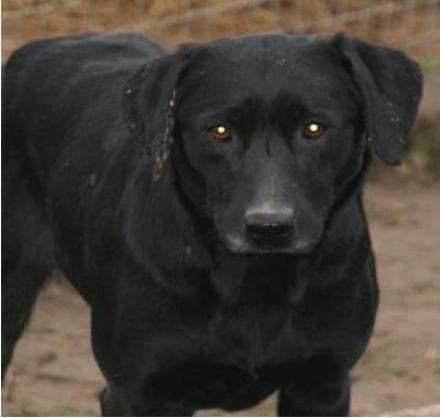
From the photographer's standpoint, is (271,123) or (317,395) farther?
(317,395)

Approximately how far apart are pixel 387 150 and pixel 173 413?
94cm

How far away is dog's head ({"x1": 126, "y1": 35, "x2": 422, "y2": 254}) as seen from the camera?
15.1 ft

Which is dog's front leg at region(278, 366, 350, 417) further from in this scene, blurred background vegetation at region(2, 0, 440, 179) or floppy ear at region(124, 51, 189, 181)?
blurred background vegetation at region(2, 0, 440, 179)

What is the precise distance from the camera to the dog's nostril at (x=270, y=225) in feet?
14.8

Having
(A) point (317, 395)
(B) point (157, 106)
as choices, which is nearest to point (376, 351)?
(A) point (317, 395)

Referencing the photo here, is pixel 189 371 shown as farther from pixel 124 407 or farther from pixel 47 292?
pixel 47 292

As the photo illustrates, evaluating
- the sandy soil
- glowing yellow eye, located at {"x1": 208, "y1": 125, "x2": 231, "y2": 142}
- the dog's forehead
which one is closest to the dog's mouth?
glowing yellow eye, located at {"x1": 208, "y1": 125, "x2": 231, "y2": 142}

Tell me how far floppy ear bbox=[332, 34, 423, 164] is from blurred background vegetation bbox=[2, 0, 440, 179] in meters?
3.80

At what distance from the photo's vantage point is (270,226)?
14.8ft

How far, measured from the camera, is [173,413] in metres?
5.06

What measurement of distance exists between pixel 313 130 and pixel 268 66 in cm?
22

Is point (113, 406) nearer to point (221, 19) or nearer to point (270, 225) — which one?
point (270, 225)

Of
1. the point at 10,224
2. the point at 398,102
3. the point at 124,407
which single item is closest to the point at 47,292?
the point at 10,224

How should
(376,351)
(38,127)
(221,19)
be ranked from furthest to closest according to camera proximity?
(221,19)
(376,351)
(38,127)
